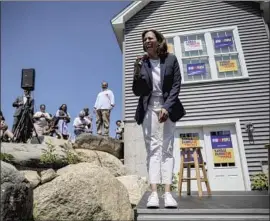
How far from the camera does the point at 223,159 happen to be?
6863 millimetres

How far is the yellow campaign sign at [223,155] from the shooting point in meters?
6.86

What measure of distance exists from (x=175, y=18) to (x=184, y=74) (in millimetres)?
2256

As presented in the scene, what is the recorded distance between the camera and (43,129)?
7.39 m

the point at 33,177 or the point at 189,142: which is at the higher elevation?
the point at 189,142

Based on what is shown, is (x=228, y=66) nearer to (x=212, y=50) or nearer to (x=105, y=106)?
(x=212, y=50)

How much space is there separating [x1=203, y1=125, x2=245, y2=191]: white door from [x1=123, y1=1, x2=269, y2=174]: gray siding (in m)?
0.34

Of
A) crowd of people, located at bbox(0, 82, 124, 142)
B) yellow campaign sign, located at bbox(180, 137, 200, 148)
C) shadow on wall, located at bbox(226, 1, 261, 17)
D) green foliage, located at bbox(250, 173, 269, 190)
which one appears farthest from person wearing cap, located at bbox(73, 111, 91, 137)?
shadow on wall, located at bbox(226, 1, 261, 17)

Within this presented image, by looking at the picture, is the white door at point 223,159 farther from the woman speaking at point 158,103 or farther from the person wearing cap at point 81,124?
the woman speaking at point 158,103

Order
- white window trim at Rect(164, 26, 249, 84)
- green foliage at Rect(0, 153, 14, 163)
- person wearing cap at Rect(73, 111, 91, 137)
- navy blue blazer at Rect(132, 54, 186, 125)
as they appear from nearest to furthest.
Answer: navy blue blazer at Rect(132, 54, 186, 125), green foliage at Rect(0, 153, 14, 163), white window trim at Rect(164, 26, 249, 84), person wearing cap at Rect(73, 111, 91, 137)

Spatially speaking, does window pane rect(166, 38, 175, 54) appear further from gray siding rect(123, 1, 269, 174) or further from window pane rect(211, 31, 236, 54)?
window pane rect(211, 31, 236, 54)

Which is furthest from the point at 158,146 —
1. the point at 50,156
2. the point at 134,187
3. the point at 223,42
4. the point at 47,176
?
the point at 223,42

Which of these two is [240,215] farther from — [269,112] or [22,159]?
[269,112]

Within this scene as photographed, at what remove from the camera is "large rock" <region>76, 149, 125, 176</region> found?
6453mm

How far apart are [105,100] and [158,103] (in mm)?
5177
